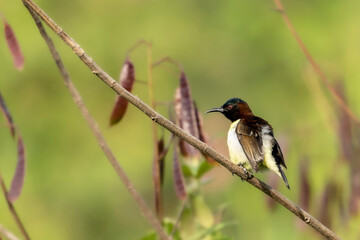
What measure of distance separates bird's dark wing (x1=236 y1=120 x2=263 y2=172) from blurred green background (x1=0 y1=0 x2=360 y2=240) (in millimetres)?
1770

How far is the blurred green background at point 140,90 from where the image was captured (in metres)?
6.17

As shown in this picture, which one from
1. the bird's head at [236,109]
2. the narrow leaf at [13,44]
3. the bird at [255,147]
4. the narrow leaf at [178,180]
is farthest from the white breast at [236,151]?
the narrow leaf at [13,44]

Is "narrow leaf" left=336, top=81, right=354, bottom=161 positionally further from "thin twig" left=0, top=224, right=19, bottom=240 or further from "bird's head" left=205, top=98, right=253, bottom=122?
"thin twig" left=0, top=224, right=19, bottom=240

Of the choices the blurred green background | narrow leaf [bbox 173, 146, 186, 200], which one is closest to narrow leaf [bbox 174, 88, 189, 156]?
narrow leaf [bbox 173, 146, 186, 200]

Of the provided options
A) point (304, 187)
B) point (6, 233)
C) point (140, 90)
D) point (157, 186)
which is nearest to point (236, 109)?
point (304, 187)

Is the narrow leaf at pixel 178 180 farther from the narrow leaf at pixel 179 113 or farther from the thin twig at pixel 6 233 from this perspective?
the thin twig at pixel 6 233

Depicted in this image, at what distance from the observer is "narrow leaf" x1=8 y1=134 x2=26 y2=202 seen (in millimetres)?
2051

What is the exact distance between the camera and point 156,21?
30.3 feet

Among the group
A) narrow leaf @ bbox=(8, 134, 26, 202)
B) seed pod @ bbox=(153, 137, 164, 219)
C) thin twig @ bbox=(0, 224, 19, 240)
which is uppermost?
narrow leaf @ bbox=(8, 134, 26, 202)

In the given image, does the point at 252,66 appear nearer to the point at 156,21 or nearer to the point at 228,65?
the point at 228,65

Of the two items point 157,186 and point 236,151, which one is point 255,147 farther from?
point 157,186

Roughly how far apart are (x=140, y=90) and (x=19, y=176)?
6.15 meters

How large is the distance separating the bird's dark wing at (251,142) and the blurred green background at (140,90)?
5.81ft

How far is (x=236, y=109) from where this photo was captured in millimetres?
2645
